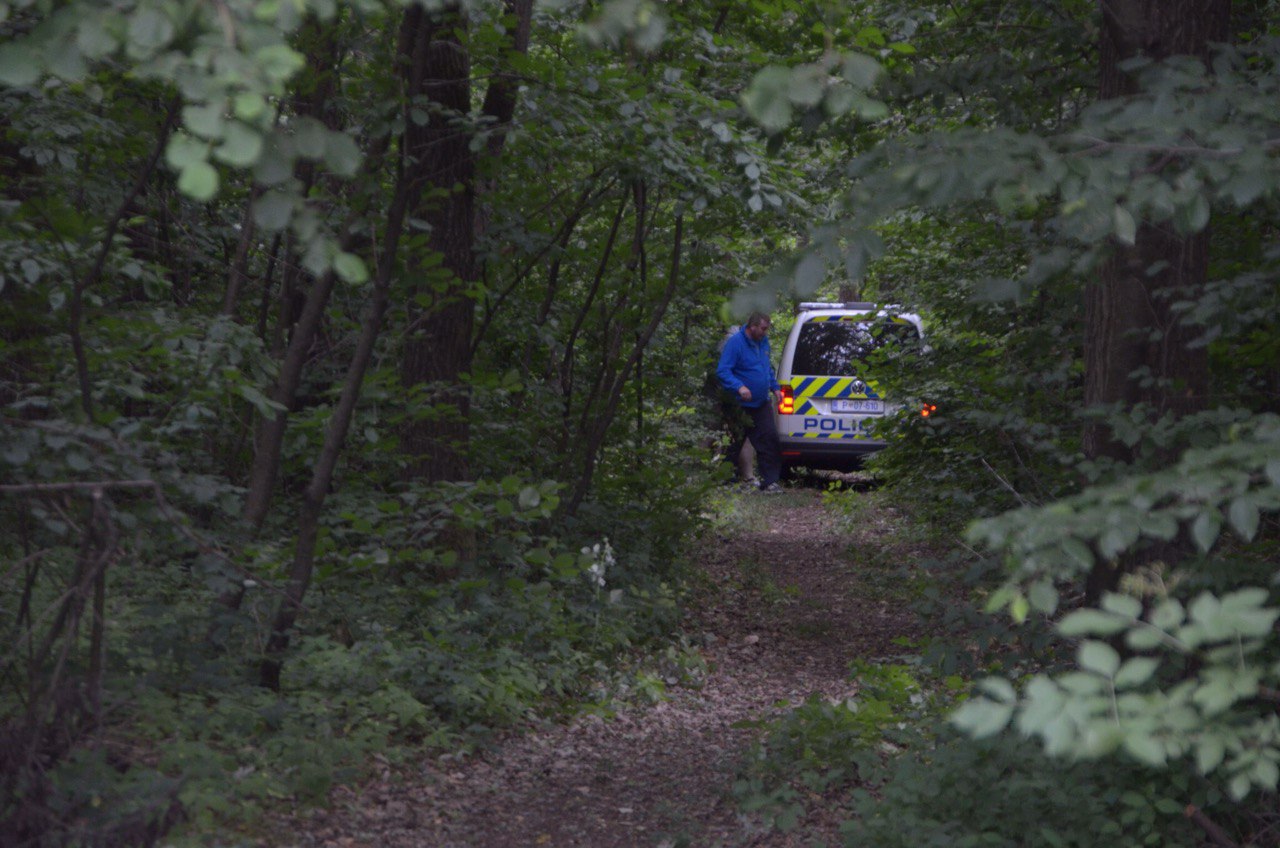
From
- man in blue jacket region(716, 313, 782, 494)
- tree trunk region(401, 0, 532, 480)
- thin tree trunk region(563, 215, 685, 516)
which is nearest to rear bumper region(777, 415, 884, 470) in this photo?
man in blue jacket region(716, 313, 782, 494)

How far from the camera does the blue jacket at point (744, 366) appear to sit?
42.7 feet

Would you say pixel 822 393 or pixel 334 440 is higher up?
pixel 334 440

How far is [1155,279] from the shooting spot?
430 centimetres

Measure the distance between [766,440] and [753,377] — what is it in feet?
3.67

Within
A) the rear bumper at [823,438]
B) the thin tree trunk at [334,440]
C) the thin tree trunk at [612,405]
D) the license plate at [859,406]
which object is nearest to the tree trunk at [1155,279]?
the thin tree trunk at [334,440]

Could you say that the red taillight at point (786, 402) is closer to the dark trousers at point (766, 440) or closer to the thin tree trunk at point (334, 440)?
the dark trousers at point (766, 440)

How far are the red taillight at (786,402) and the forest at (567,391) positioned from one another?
5526 mm

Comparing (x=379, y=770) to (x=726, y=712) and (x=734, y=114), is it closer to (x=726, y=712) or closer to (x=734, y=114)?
(x=726, y=712)

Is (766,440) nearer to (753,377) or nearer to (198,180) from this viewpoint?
(753,377)

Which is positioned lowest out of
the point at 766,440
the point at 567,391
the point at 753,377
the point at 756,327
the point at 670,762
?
the point at 670,762

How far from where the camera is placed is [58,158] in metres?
5.93

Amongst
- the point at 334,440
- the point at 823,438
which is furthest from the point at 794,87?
the point at 823,438

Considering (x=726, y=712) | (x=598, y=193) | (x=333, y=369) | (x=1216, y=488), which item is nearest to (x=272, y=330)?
(x=333, y=369)

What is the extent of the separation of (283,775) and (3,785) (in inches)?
49.7
